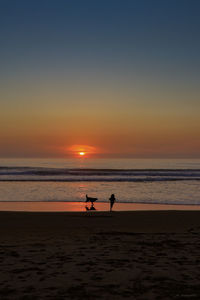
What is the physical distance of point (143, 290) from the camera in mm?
6160

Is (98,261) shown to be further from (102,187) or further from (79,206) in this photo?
(102,187)

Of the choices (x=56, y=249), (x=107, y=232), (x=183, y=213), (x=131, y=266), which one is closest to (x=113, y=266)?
(x=131, y=266)

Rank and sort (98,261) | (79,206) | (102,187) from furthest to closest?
(102,187) < (79,206) < (98,261)

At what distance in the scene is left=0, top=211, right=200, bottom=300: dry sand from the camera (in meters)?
6.13

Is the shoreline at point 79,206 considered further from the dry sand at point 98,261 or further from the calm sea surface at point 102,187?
the dry sand at point 98,261

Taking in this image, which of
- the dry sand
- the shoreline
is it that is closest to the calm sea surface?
the shoreline

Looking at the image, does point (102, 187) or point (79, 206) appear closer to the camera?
point (79, 206)

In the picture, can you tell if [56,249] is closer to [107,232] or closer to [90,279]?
[90,279]

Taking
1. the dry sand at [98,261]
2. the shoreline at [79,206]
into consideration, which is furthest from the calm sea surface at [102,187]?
the dry sand at [98,261]

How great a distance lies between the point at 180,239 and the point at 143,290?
16.6ft

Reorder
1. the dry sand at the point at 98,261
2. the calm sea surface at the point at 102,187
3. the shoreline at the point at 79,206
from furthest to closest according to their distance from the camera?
the calm sea surface at the point at 102,187
the shoreline at the point at 79,206
the dry sand at the point at 98,261

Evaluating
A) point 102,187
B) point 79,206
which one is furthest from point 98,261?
point 102,187

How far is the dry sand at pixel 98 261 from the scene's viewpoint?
6129 mm

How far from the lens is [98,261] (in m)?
7.99
